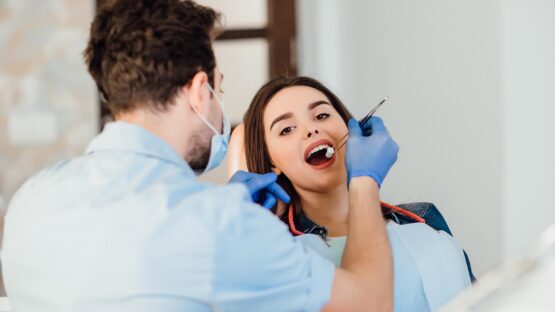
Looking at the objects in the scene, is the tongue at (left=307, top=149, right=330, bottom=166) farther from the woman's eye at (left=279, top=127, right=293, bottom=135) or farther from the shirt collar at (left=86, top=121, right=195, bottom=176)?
the shirt collar at (left=86, top=121, right=195, bottom=176)

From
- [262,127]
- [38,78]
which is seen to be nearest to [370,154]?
[262,127]

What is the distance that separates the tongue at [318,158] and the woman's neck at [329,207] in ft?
0.21

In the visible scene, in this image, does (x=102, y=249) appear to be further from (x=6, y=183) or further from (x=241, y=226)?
(x=6, y=183)

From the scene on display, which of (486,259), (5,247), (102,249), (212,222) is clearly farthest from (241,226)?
(486,259)

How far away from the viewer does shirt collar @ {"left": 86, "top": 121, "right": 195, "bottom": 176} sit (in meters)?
1.25

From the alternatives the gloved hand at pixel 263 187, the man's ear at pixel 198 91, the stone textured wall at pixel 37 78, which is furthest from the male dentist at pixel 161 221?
the stone textured wall at pixel 37 78

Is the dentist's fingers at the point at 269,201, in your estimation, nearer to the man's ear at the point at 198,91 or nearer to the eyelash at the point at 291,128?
the eyelash at the point at 291,128

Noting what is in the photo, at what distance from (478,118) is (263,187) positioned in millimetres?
1290

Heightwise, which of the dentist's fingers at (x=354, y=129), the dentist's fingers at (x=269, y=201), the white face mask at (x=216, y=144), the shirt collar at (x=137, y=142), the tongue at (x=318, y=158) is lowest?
the dentist's fingers at (x=269, y=201)

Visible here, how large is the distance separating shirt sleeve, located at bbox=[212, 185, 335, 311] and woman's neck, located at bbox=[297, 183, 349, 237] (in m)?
0.48

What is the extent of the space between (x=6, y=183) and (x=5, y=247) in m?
2.61

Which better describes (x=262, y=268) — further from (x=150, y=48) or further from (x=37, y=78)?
(x=37, y=78)

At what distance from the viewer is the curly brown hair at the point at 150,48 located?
50.3 inches

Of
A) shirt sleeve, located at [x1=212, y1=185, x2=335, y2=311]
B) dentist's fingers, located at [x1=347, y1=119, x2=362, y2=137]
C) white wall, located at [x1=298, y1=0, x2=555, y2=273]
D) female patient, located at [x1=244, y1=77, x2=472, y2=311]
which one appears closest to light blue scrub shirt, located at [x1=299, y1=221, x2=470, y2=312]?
female patient, located at [x1=244, y1=77, x2=472, y2=311]
